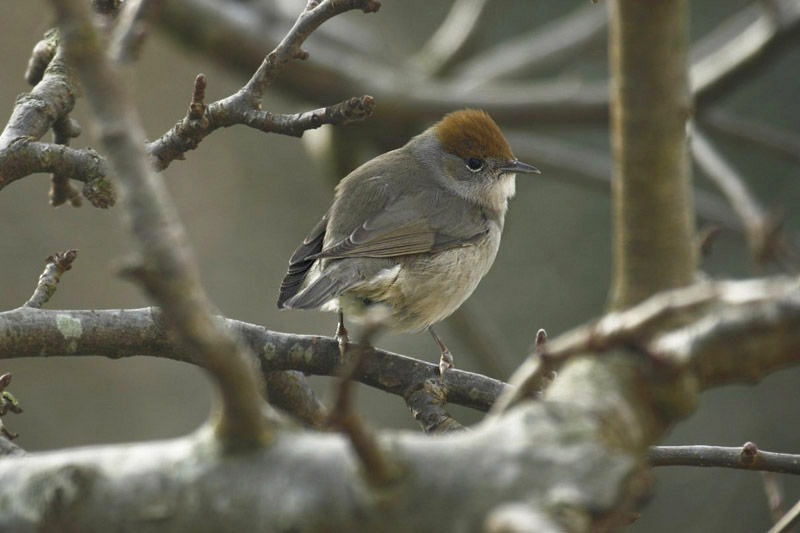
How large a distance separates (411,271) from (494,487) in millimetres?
3435

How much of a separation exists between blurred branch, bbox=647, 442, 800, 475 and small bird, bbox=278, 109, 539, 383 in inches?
55.9

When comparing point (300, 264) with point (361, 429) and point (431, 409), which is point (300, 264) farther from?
point (361, 429)

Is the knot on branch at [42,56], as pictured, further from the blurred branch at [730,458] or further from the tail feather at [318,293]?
the blurred branch at [730,458]

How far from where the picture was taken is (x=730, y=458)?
8.46 ft

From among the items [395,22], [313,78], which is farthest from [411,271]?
[395,22]

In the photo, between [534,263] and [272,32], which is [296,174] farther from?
[272,32]

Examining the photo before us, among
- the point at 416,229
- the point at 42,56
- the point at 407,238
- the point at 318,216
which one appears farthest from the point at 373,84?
the point at 318,216

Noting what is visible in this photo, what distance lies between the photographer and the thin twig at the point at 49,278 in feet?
9.60

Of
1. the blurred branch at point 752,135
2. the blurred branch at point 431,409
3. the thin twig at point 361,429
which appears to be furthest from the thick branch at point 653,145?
the thin twig at point 361,429

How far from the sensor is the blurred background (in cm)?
707

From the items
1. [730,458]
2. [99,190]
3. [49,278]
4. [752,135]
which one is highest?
[752,135]

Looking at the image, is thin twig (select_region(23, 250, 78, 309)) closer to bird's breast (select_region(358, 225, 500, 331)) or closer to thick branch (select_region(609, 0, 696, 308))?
bird's breast (select_region(358, 225, 500, 331))

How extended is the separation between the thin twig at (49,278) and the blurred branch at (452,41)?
15.6 ft

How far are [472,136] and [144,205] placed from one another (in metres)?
4.31
